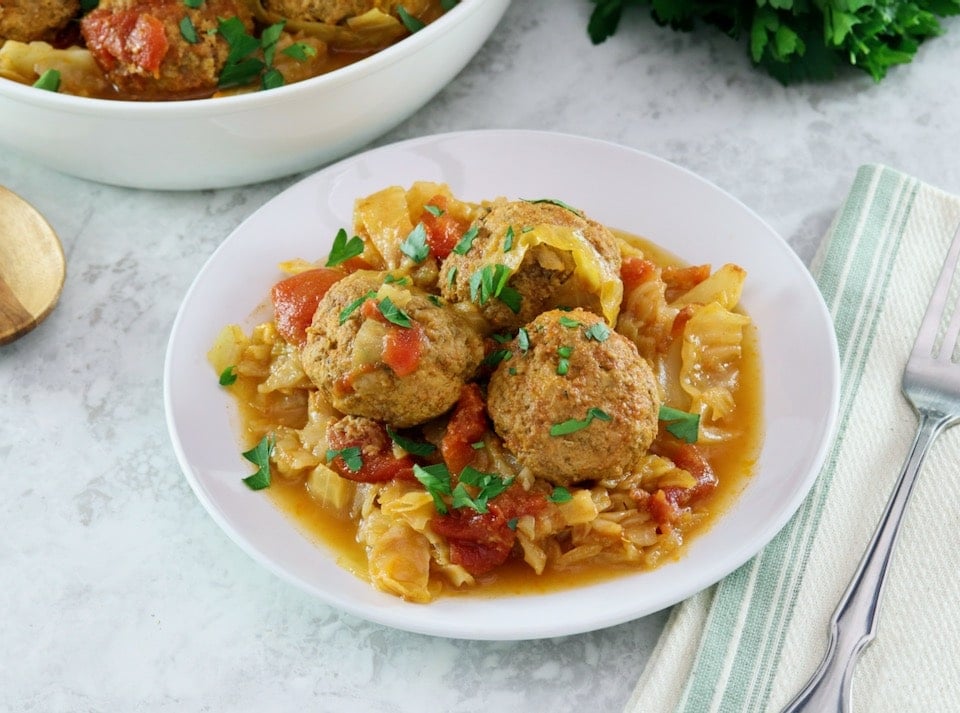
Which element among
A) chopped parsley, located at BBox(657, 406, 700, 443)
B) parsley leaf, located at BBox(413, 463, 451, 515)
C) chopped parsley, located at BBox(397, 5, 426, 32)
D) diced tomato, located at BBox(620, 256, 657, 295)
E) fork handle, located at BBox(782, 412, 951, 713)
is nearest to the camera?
fork handle, located at BBox(782, 412, 951, 713)

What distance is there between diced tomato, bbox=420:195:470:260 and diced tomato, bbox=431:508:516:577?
3.80 ft

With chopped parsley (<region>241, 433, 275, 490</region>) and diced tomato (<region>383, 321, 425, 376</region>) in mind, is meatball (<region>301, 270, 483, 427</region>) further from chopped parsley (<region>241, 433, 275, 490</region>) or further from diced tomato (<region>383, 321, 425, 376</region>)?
chopped parsley (<region>241, 433, 275, 490</region>)

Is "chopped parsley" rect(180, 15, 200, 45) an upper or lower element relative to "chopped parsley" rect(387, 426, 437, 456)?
upper

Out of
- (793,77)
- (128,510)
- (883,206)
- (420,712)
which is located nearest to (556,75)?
(793,77)

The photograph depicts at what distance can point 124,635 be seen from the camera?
4090 mm

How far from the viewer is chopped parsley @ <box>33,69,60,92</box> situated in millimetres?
5047

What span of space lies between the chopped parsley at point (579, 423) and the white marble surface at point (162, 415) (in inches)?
30.4

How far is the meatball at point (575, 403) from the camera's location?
3.77 meters

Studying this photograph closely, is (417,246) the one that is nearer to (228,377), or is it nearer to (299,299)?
(299,299)

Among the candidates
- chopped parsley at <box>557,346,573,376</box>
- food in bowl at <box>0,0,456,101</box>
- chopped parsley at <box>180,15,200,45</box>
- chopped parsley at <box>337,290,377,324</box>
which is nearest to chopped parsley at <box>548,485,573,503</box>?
chopped parsley at <box>557,346,573,376</box>

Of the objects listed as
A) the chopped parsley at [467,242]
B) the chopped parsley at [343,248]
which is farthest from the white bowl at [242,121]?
the chopped parsley at [467,242]

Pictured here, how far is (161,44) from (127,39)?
0.17 metres

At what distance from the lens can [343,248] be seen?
467 cm

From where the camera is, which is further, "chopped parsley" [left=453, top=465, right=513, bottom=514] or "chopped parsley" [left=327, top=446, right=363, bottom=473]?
"chopped parsley" [left=327, top=446, right=363, bottom=473]
